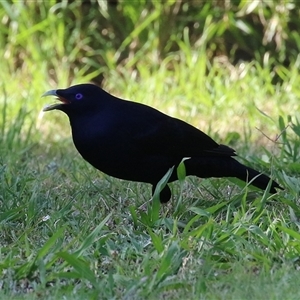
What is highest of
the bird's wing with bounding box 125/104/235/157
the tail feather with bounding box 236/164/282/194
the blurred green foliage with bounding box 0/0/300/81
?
the bird's wing with bounding box 125/104/235/157

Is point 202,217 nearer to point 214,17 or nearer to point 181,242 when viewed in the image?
point 181,242

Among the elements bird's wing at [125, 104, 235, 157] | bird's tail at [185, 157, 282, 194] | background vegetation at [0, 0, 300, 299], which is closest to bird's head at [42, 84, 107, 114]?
bird's wing at [125, 104, 235, 157]

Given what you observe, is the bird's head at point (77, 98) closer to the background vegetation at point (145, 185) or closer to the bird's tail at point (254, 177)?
the background vegetation at point (145, 185)

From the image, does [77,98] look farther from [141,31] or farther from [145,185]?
[141,31]

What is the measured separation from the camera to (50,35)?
8109 mm

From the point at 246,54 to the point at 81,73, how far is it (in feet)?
5.67

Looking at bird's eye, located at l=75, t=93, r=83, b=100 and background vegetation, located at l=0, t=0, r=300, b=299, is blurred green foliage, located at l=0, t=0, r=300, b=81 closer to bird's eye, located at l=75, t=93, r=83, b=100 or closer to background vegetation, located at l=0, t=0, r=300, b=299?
background vegetation, located at l=0, t=0, r=300, b=299

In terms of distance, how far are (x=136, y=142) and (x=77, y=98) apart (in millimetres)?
412

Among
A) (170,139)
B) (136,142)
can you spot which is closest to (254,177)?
(170,139)

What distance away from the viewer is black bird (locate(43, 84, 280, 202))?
162 inches

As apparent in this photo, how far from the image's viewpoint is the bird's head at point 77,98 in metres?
4.29

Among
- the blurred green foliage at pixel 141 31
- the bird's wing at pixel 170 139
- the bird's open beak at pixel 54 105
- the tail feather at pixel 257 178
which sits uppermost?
the bird's open beak at pixel 54 105

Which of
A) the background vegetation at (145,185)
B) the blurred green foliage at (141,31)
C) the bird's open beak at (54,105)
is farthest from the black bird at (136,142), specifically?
the blurred green foliage at (141,31)

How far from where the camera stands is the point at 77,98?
170 inches
